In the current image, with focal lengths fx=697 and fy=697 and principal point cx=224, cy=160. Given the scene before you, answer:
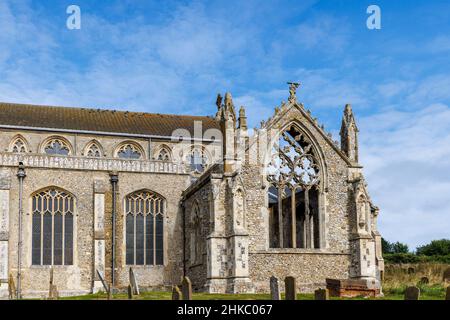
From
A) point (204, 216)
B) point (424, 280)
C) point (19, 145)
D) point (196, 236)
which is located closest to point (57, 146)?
point (19, 145)

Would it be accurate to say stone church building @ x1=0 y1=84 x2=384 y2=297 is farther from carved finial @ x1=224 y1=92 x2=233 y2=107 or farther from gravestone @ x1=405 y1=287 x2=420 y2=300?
gravestone @ x1=405 y1=287 x2=420 y2=300

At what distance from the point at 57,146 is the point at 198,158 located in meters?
8.56

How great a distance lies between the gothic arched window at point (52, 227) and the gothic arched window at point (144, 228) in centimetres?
278

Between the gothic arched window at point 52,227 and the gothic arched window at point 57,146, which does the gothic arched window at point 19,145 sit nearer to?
the gothic arched window at point 57,146

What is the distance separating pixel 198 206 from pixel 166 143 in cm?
1191

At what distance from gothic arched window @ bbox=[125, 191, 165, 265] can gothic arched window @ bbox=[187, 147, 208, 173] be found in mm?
8470

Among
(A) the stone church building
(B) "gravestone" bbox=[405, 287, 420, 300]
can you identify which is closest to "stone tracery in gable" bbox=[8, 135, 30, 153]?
Result: (A) the stone church building

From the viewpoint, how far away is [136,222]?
34.1m

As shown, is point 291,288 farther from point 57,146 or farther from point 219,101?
point 219,101

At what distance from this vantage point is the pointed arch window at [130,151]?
139ft

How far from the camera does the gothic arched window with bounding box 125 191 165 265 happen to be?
33.9 meters

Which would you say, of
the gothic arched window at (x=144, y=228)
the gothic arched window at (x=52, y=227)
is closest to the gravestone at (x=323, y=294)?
the gothic arched window at (x=144, y=228)
